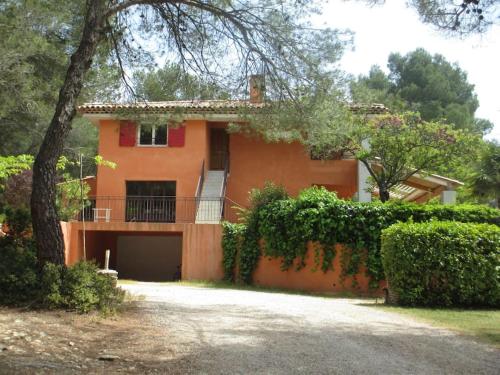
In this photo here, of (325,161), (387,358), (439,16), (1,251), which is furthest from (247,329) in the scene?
(325,161)

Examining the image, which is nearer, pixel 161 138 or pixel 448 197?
pixel 448 197

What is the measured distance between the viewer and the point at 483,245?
11945 millimetres

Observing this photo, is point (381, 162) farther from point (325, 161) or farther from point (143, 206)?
point (143, 206)

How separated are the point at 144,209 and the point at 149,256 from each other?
12.8ft

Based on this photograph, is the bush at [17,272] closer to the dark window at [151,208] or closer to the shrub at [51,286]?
the shrub at [51,286]

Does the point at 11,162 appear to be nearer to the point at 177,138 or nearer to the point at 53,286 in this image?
the point at 53,286

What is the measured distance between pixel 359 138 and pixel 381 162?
133cm

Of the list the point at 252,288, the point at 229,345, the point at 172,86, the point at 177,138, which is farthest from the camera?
the point at 177,138

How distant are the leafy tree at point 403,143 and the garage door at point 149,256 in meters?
8.94

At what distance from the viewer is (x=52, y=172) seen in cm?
927

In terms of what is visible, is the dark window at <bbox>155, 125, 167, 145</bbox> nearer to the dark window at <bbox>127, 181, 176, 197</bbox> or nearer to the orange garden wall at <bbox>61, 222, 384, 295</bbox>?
the dark window at <bbox>127, 181, 176, 197</bbox>

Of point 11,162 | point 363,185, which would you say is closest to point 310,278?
point 363,185

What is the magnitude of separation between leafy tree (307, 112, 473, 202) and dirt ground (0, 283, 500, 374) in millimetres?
10794

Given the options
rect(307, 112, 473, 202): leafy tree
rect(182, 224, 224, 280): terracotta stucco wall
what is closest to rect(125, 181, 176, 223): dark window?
rect(182, 224, 224, 280): terracotta stucco wall
